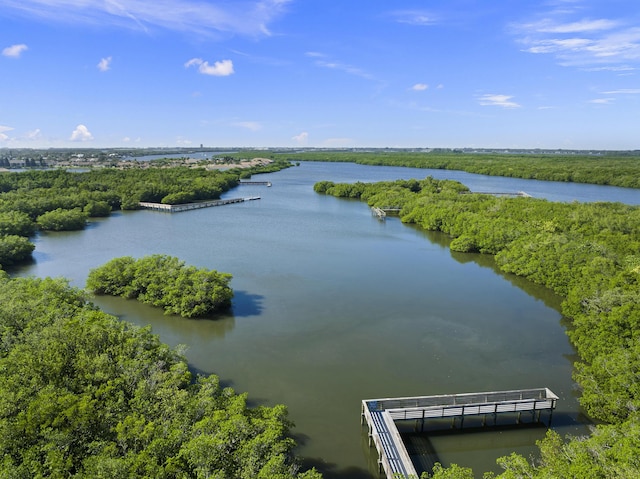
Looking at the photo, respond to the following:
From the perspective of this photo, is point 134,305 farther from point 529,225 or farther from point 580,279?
point 529,225

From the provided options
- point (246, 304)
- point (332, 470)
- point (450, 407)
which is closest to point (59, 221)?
point (246, 304)

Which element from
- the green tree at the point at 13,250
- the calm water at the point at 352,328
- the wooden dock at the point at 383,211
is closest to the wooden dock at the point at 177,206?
the calm water at the point at 352,328

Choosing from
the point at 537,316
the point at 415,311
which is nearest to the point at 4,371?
the point at 415,311

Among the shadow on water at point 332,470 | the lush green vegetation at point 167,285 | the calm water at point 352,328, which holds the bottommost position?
the shadow on water at point 332,470

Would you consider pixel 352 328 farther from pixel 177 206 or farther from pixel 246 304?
pixel 177 206

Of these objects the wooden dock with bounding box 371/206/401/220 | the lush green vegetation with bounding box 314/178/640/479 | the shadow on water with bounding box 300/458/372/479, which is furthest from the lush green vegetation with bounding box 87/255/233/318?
the wooden dock with bounding box 371/206/401/220

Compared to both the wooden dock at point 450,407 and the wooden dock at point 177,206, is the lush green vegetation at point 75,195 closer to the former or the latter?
the wooden dock at point 177,206
